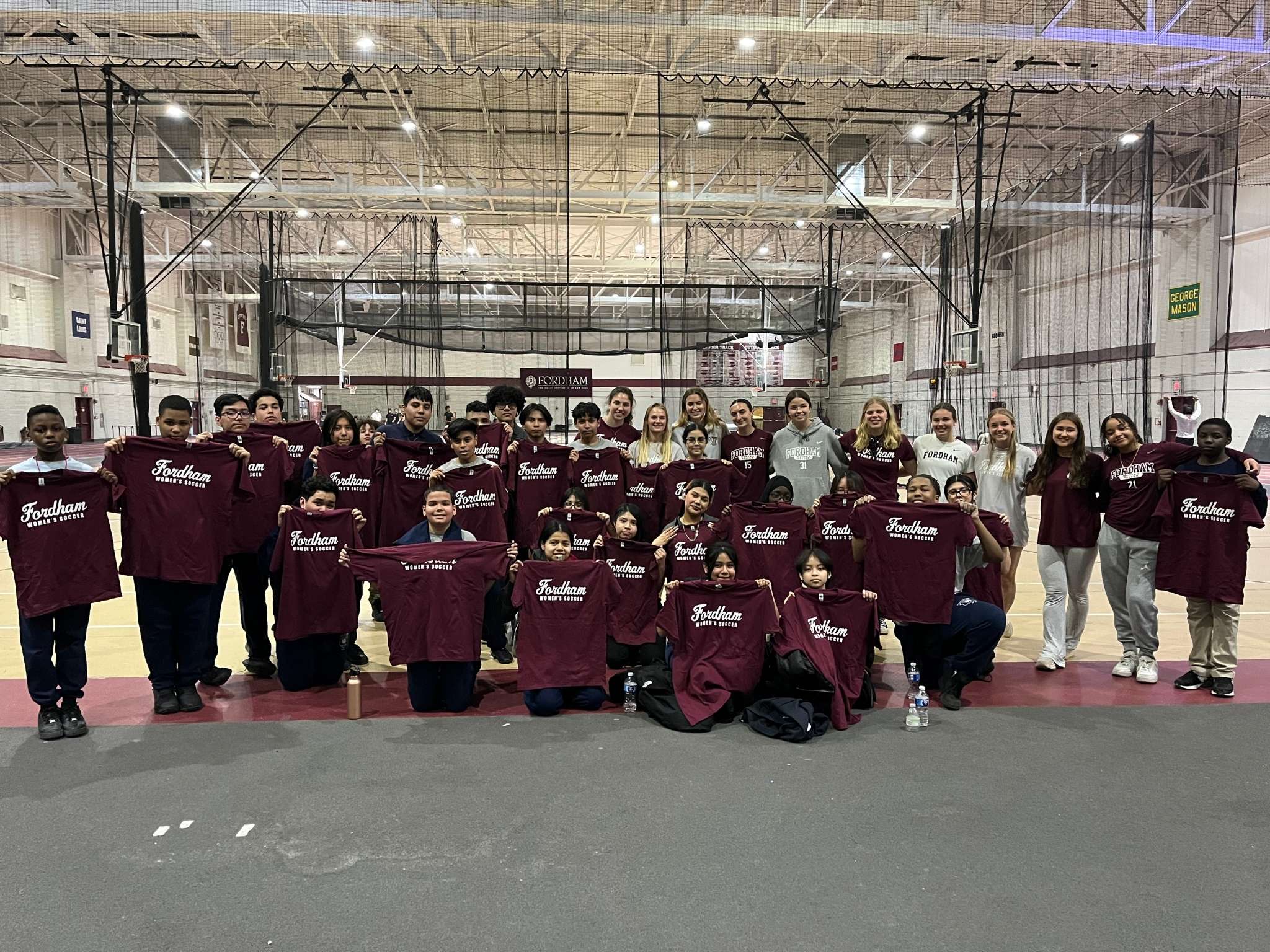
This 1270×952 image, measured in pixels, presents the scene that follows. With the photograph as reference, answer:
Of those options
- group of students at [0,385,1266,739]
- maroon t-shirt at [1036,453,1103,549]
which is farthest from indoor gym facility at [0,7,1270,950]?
maroon t-shirt at [1036,453,1103,549]

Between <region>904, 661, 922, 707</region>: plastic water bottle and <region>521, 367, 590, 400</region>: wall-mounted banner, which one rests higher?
<region>521, 367, 590, 400</region>: wall-mounted banner

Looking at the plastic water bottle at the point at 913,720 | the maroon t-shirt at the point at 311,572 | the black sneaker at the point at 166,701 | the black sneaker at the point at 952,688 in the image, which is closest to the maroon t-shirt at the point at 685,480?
the black sneaker at the point at 952,688

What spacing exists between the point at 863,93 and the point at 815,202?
226 cm

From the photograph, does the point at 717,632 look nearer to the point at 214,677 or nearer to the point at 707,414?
the point at 707,414

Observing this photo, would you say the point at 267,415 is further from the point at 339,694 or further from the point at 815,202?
the point at 815,202

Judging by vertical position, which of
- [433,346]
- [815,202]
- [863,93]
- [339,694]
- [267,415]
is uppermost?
[863,93]

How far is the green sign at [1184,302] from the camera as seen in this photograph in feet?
43.0

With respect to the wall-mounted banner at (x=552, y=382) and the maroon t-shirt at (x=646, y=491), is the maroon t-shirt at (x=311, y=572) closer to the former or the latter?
the maroon t-shirt at (x=646, y=491)

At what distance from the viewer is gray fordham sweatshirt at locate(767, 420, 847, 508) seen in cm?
512

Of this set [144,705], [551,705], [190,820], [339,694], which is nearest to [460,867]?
[190,820]

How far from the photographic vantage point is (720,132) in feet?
34.9

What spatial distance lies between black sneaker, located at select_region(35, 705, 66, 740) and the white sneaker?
5.50m

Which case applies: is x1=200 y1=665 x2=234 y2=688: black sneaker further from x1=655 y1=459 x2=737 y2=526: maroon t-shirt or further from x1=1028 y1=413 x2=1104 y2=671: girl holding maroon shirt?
x1=1028 y1=413 x2=1104 y2=671: girl holding maroon shirt

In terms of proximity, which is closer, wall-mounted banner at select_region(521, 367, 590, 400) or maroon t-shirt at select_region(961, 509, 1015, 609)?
maroon t-shirt at select_region(961, 509, 1015, 609)
